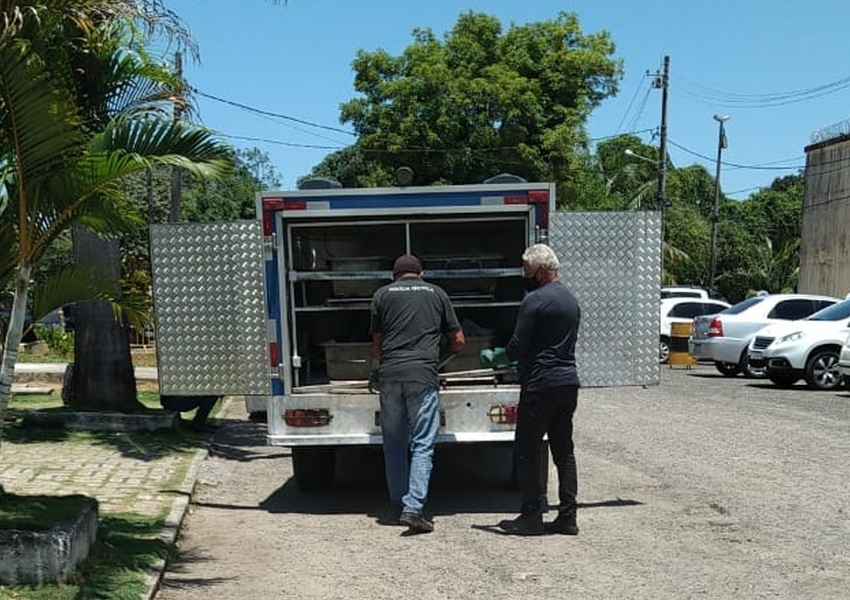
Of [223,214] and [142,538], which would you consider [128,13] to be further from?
[223,214]

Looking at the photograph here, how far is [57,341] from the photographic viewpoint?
23562 millimetres

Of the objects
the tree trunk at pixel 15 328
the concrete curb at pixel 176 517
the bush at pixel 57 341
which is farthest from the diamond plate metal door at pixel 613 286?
the bush at pixel 57 341

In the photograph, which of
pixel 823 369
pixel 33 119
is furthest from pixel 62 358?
pixel 33 119

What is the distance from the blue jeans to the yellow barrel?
16756mm

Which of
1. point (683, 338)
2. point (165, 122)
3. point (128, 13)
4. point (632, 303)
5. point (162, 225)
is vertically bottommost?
point (683, 338)

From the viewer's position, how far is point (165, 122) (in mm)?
6066

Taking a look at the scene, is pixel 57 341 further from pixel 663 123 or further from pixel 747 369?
pixel 663 123

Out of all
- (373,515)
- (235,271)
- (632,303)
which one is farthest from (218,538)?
(632,303)

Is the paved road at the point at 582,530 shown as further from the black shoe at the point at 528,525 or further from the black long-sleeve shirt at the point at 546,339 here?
the black long-sleeve shirt at the point at 546,339

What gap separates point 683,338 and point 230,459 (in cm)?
1496

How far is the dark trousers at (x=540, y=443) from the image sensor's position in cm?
686

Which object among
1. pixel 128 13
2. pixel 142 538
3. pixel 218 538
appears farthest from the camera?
pixel 218 538

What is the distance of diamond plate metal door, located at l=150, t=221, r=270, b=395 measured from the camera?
7699 mm

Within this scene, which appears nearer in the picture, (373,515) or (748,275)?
(373,515)
